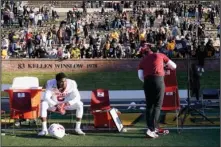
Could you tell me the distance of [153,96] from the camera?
10.3m

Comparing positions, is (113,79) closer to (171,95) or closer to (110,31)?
(110,31)


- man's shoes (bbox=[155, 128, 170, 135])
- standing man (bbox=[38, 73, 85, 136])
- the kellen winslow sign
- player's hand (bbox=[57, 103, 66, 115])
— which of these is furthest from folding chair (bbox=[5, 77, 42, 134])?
the kellen winslow sign

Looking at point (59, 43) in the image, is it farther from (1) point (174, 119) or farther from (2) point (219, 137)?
(2) point (219, 137)

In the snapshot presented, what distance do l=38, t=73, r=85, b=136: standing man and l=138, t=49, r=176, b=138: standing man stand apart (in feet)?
4.59

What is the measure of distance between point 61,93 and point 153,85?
192cm

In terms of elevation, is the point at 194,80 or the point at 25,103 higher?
the point at 25,103

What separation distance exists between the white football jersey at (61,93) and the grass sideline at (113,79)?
10610 millimetres

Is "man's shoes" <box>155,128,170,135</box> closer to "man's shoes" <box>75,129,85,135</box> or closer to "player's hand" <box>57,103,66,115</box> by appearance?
"man's shoes" <box>75,129,85,135</box>

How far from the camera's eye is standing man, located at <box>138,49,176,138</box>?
1030 centimetres

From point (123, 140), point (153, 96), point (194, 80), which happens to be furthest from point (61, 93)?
point (194, 80)

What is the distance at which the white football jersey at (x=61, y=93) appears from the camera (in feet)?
35.5

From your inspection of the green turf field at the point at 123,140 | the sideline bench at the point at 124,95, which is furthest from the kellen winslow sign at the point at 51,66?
the green turf field at the point at 123,140

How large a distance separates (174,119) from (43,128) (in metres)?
3.02

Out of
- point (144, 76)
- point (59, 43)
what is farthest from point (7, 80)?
point (144, 76)
